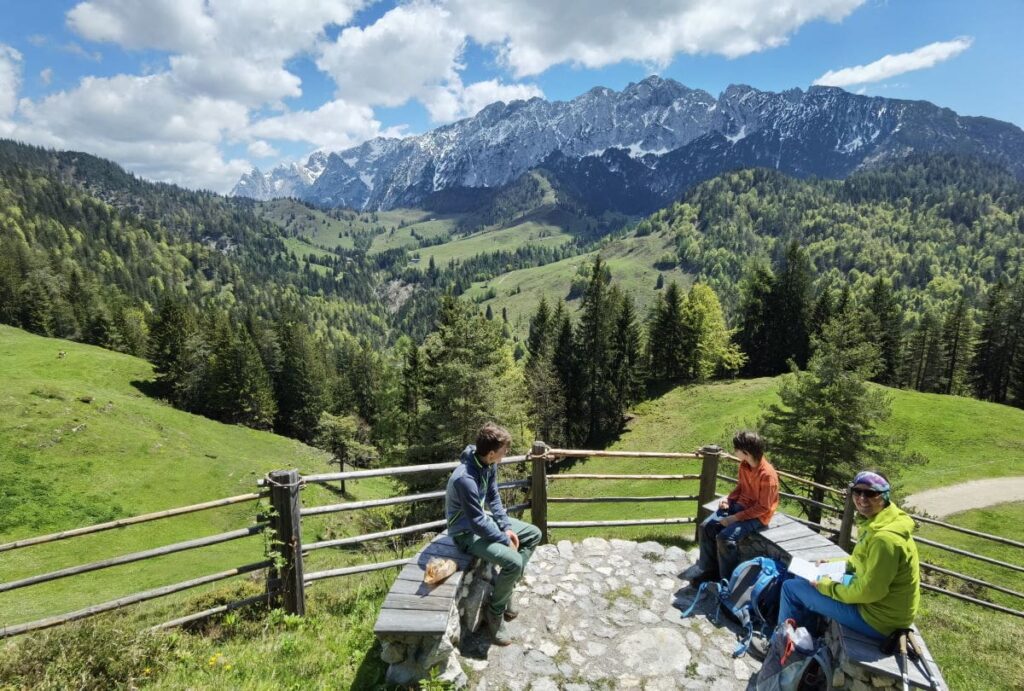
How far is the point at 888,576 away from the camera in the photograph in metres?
5.10

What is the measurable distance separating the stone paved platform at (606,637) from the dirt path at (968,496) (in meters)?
23.9

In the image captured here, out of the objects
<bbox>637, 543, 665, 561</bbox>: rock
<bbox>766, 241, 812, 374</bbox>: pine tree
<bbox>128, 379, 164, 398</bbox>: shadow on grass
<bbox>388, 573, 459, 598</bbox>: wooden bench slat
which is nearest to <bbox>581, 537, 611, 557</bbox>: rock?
<bbox>637, 543, 665, 561</bbox>: rock

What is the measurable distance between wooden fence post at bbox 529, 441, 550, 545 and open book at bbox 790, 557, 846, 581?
12.9 ft

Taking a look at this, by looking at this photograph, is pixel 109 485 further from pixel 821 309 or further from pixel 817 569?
pixel 821 309

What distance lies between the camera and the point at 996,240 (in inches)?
7392

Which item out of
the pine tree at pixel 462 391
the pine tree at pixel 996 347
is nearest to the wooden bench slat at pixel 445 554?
the pine tree at pixel 462 391

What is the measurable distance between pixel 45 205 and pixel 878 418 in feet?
842

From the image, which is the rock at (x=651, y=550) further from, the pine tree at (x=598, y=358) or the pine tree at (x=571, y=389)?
the pine tree at (x=598, y=358)

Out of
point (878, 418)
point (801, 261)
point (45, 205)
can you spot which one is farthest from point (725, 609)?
point (45, 205)

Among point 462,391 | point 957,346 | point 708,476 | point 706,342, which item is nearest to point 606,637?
point 708,476

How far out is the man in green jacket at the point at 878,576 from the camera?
16.7 feet

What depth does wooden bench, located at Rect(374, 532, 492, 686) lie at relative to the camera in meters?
5.33

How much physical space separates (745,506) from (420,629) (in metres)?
5.52

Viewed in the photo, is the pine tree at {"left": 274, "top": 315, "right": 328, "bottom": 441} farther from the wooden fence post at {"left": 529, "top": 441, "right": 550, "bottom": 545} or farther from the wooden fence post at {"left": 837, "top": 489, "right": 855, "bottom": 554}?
the wooden fence post at {"left": 837, "top": 489, "right": 855, "bottom": 554}
